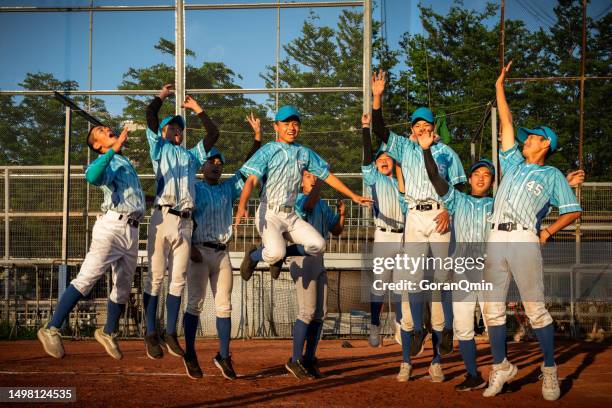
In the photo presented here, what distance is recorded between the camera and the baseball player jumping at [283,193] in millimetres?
8758

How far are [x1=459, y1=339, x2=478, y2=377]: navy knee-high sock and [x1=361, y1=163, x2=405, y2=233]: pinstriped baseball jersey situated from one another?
3079 mm

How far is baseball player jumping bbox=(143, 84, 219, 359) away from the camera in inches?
347

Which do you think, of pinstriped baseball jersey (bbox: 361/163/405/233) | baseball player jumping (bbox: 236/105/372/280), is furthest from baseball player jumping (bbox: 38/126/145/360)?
pinstriped baseball jersey (bbox: 361/163/405/233)

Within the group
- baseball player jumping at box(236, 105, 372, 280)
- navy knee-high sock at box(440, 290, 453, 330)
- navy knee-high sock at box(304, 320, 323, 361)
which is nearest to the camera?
baseball player jumping at box(236, 105, 372, 280)

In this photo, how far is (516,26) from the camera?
3228 centimetres

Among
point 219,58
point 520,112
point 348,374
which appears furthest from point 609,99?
point 348,374

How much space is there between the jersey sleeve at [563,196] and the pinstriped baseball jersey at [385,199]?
3622 millimetres

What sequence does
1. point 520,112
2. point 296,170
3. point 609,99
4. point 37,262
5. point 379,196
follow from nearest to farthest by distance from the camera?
point 296,170, point 379,196, point 37,262, point 609,99, point 520,112

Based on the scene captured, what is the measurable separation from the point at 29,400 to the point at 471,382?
4.65m

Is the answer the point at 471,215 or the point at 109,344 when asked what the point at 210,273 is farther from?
the point at 471,215

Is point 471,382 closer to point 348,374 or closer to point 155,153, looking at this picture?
point 348,374

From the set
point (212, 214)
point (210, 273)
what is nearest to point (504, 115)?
point (212, 214)

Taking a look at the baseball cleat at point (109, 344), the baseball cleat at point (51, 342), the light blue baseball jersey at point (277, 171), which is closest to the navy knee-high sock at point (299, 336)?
the light blue baseball jersey at point (277, 171)

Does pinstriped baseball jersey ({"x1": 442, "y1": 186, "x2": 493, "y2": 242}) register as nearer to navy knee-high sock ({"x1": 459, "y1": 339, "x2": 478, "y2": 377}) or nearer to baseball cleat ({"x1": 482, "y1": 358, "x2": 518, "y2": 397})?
navy knee-high sock ({"x1": 459, "y1": 339, "x2": 478, "y2": 377})
